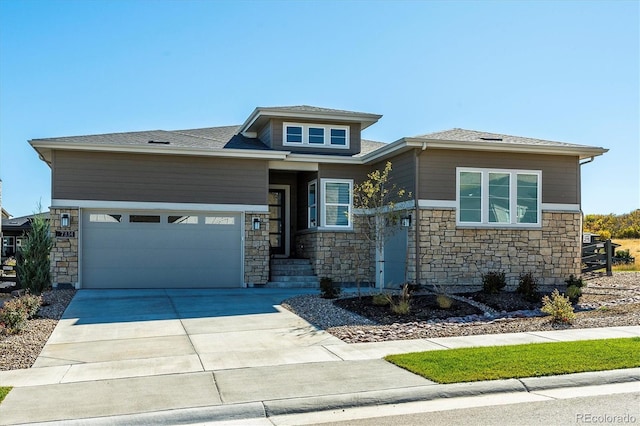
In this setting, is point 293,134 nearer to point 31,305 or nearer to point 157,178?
point 157,178

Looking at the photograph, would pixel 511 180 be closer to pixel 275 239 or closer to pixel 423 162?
pixel 423 162

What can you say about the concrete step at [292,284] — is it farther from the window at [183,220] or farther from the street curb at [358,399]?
the street curb at [358,399]

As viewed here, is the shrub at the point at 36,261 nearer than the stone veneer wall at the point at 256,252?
Yes

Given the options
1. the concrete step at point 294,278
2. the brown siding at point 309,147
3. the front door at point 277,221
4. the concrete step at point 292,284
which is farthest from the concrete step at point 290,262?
the brown siding at point 309,147

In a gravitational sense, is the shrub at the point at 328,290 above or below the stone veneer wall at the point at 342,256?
below

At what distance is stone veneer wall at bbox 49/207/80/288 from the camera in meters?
16.3

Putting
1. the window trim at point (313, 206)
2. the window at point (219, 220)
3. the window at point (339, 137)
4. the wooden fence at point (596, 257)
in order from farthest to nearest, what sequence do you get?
the wooden fence at point (596, 257), the window at point (339, 137), the window trim at point (313, 206), the window at point (219, 220)

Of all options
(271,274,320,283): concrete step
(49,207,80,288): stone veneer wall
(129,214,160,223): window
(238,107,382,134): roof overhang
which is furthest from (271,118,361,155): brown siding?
(49,207,80,288): stone veneer wall

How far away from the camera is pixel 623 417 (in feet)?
19.1

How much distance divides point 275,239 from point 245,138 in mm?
3697

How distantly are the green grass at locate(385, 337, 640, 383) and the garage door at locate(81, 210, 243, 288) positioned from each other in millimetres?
10068

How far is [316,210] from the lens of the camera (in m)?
18.7

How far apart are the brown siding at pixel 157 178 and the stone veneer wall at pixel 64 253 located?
0.52 m

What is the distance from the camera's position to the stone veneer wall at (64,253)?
1633 cm
